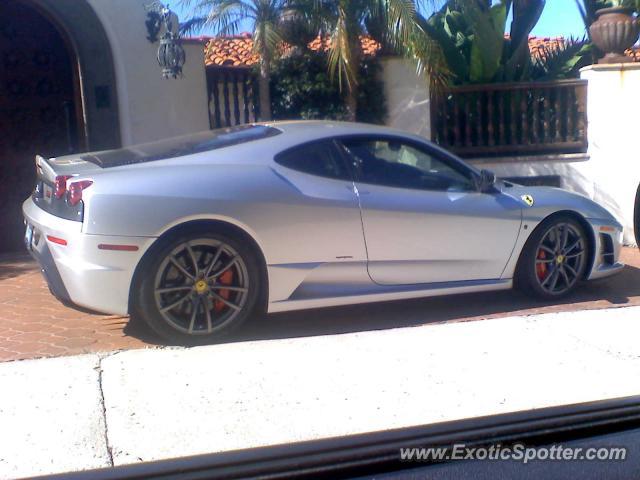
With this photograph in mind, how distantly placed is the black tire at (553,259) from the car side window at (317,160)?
166cm

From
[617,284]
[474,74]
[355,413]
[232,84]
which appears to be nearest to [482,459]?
[355,413]

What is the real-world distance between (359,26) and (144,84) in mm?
2437

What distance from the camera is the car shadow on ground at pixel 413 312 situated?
19.8 ft

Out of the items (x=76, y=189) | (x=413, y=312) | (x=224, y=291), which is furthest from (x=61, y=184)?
(x=413, y=312)

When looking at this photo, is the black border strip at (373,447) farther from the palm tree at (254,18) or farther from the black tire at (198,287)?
the palm tree at (254,18)

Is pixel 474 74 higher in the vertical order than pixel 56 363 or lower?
higher

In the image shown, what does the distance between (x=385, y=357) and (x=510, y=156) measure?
5531 mm

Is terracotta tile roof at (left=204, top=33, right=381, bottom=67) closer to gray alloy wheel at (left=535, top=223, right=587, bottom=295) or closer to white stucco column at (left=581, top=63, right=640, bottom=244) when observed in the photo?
white stucco column at (left=581, top=63, right=640, bottom=244)

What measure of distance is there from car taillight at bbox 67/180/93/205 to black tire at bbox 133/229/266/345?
57 centimetres

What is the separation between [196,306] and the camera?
5469mm

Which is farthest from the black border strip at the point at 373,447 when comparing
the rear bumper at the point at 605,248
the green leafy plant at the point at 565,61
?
the green leafy plant at the point at 565,61

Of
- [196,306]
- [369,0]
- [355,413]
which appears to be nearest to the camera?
[355,413]

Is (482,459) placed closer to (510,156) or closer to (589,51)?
(510,156)

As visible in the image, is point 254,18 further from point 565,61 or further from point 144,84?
point 565,61
